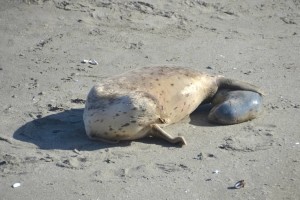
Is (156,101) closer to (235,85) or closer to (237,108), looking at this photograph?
(237,108)

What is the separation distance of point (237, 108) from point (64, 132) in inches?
58.9

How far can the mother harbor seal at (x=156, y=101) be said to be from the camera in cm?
514

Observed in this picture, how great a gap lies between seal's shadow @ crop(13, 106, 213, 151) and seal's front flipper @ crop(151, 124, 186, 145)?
60 mm

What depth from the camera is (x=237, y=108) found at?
18.4ft

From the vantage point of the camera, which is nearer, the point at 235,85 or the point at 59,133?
the point at 59,133

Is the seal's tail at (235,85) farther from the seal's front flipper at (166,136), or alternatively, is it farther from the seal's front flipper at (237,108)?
the seal's front flipper at (166,136)

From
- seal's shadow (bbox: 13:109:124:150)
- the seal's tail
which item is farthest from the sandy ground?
the seal's tail

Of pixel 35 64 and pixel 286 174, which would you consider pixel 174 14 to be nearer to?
pixel 35 64

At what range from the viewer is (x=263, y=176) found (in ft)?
15.4

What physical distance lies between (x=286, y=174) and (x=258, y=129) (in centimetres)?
82

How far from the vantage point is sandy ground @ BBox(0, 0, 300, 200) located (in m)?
4.64

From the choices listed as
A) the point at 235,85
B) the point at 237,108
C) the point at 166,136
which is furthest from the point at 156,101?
the point at 235,85

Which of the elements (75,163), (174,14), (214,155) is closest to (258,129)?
Answer: (214,155)

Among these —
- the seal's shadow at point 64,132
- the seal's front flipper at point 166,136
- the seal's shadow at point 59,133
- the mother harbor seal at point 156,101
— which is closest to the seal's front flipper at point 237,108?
the mother harbor seal at point 156,101
